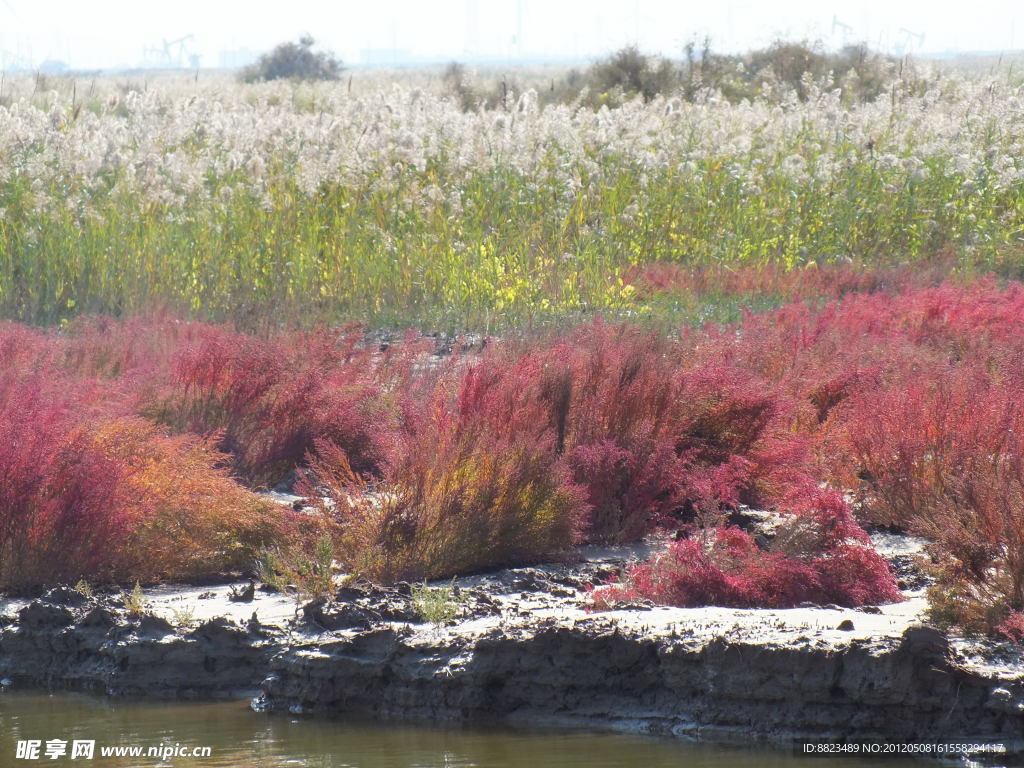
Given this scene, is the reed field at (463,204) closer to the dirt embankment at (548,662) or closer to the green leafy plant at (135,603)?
the green leafy plant at (135,603)

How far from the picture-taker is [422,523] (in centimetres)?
619

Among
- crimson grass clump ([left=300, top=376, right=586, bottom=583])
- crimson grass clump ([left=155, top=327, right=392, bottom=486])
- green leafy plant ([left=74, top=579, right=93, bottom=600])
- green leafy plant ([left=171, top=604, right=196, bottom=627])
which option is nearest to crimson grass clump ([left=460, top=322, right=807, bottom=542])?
crimson grass clump ([left=300, top=376, right=586, bottom=583])

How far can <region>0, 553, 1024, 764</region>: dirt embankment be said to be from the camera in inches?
183

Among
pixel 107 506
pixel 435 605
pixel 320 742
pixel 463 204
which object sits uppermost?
pixel 463 204

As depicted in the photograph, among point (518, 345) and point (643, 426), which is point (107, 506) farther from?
point (518, 345)

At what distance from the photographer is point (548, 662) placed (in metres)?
5.06

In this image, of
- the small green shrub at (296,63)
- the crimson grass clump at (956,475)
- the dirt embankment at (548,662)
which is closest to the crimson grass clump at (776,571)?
the dirt embankment at (548,662)

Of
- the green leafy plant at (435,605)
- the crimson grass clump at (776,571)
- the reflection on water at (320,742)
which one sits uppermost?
the crimson grass clump at (776,571)

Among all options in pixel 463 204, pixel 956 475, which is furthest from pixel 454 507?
pixel 463 204

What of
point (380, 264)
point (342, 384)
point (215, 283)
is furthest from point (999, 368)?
point (215, 283)

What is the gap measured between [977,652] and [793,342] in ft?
15.2

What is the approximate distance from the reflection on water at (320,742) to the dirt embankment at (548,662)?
0.12 m

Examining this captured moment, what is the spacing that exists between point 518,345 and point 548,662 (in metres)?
3.85

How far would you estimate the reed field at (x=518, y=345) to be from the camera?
244 inches
